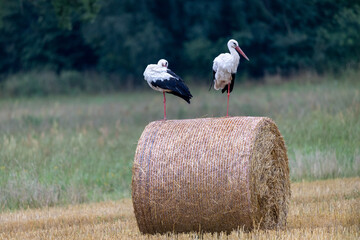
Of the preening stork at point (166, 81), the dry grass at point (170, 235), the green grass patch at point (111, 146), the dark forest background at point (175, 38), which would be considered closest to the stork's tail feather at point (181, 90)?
the preening stork at point (166, 81)

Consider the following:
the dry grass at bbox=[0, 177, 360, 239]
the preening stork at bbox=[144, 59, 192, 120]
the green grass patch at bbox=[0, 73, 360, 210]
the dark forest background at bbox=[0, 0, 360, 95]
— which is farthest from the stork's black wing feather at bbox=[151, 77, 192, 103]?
the dark forest background at bbox=[0, 0, 360, 95]

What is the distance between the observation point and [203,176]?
23.7 feet

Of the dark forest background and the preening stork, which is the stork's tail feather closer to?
the preening stork

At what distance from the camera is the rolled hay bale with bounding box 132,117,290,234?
7180 mm

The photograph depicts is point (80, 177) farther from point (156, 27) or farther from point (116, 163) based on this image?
point (156, 27)

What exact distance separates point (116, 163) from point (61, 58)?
27922 millimetres

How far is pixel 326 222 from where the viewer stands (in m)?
7.98

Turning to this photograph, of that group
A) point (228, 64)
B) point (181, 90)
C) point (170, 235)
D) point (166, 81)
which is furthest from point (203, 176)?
point (228, 64)

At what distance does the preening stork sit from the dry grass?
1.76 metres

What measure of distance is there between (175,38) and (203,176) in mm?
32929

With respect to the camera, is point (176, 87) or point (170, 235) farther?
→ point (176, 87)

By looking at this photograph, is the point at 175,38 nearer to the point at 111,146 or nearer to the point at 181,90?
the point at 111,146

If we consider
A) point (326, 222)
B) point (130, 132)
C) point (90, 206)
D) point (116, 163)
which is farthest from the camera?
point (130, 132)

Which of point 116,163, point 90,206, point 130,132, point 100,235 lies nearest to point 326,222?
point 100,235
